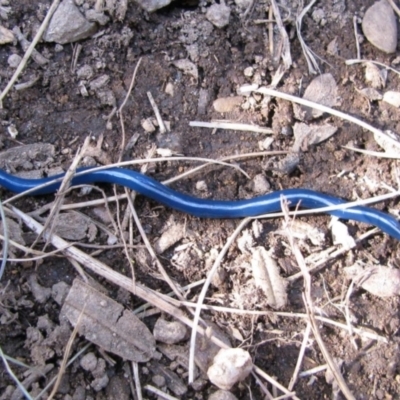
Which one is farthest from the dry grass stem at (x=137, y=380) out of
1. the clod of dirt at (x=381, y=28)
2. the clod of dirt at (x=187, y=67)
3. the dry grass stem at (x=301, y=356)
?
the clod of dirt at (x=381, y=28)

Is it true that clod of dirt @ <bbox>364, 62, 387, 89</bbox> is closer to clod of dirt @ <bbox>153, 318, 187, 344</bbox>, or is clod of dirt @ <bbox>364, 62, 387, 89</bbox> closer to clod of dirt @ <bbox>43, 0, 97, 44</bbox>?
clod of dirt @ <bbox>43, 0, 97, 44</bbox>

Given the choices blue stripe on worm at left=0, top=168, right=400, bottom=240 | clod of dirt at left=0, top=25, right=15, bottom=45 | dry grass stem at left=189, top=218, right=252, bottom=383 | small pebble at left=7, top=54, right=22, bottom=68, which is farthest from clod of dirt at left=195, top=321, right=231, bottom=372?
clod of dirt at left=0, top=25, right=15, bottom=45

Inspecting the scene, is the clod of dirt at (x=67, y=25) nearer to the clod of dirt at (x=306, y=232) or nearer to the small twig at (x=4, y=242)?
the small twig at (x=4, y=242)

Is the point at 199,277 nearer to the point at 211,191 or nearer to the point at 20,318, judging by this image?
the point at 211,191

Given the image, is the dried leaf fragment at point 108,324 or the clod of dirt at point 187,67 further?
the clod of dirt at point 187,67

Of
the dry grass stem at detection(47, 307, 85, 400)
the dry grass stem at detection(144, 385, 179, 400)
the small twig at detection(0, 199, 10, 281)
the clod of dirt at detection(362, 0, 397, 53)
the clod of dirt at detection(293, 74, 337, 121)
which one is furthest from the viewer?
the clod of dirt at detection(362, 0, 397, 53)

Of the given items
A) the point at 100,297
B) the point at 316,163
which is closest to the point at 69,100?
the point at 100,297

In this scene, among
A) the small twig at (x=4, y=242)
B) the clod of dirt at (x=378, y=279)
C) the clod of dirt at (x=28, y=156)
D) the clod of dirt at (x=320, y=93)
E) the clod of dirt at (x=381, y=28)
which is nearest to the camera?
the small twig at (x=4, y=242)
